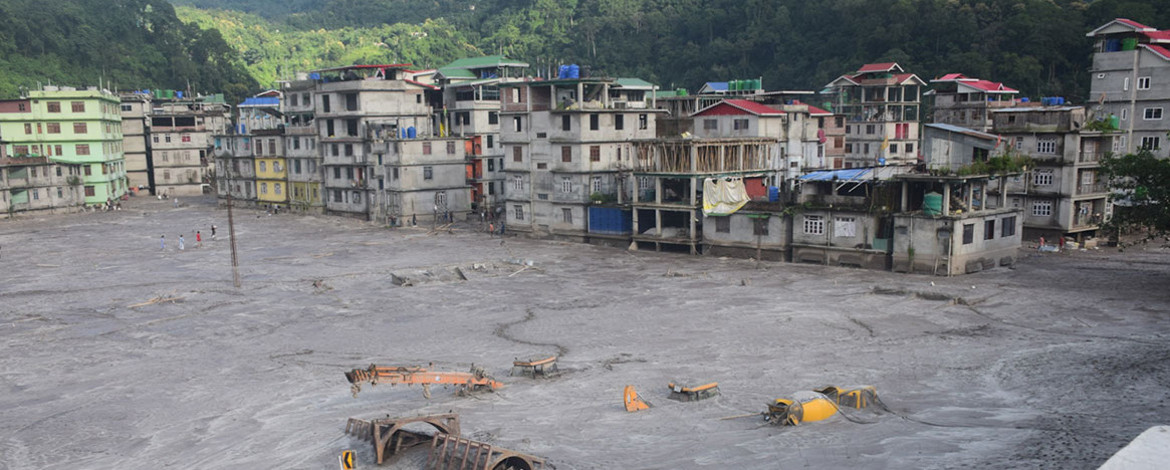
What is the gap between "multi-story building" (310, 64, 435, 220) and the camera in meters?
77.8

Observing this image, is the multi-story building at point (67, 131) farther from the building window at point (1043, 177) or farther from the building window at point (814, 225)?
Result: the building window at point (1043, 177)

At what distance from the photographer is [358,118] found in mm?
78188

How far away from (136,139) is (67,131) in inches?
689

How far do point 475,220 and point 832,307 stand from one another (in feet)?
134

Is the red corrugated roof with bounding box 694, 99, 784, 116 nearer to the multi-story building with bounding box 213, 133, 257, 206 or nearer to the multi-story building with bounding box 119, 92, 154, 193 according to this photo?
the multi-story building with bounding box 213, 133, 257, 206

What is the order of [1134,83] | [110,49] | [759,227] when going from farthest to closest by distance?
[110,49] → [1134,83] → [759,227]

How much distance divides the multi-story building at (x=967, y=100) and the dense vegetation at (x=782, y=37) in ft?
36.7

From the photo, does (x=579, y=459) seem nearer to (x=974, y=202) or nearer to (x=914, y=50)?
(x=974, y=202)

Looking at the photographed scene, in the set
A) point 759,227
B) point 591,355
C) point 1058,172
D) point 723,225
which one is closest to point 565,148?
point 723,225

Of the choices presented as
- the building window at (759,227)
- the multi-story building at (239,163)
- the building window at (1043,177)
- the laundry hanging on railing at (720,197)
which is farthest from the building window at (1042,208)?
the multi-story building at (239,163)

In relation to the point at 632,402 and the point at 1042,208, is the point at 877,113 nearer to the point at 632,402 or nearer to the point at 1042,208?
the point at 1042,208

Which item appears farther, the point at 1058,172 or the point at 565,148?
the point at 565,148

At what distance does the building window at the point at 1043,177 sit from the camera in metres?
57.0

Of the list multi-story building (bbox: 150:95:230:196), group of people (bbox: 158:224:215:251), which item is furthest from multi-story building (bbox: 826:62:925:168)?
multi-story building (bbox: 150:95:230:196)
